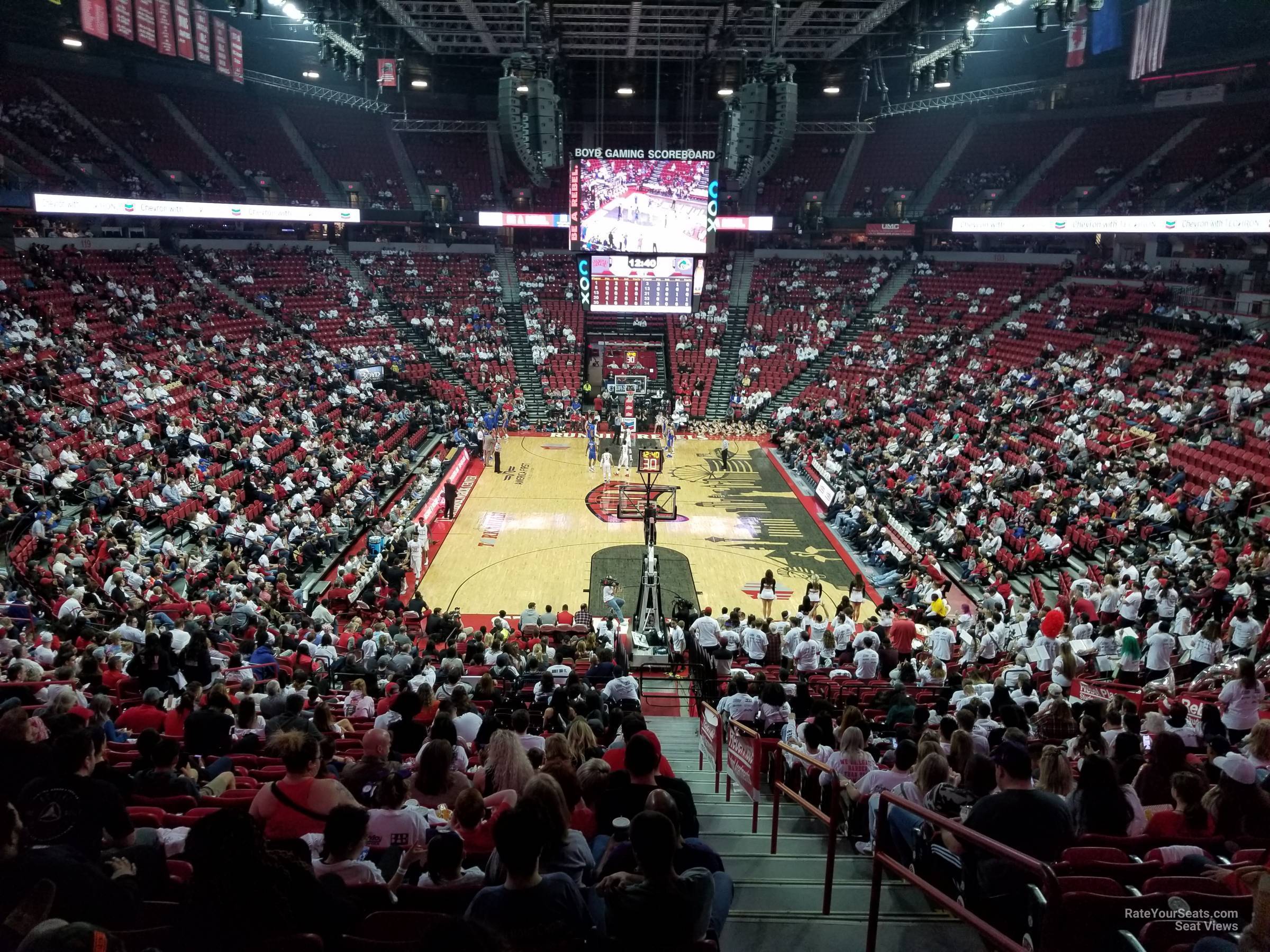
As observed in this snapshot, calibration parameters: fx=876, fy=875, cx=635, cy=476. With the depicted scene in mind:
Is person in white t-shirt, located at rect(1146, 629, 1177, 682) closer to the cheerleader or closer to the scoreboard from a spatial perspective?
the cheerleader

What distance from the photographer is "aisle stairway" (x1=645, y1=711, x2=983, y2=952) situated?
170 inches

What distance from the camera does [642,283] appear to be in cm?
2958

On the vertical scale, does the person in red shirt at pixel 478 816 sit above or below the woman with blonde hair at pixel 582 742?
above

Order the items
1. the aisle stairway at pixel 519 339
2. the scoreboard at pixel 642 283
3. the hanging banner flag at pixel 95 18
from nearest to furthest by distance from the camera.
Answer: the hanging banner flag at pixel 95 18, the scoreboard at pixel 642 283, the aisle stairway at pixel 519 339

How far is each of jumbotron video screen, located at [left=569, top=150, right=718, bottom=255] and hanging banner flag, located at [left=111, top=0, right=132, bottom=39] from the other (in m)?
12.2

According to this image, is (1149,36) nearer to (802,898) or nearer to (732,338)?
(732,338)

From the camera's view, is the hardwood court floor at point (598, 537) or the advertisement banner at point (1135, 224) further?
the advertisement banner at point (1135, 224)

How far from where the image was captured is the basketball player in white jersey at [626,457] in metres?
27.9

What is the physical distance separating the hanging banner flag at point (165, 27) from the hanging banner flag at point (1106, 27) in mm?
27751

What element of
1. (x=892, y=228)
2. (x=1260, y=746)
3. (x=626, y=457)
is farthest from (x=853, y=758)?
(x=892, y=228)

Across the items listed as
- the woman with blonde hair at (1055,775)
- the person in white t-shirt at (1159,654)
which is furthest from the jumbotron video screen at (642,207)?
the woman with blonde hair at (1055,775)

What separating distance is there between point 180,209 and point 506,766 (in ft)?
106

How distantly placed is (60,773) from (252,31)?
41.9 metres

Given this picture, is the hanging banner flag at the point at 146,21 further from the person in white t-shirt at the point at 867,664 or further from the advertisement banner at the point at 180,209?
the person in white t-shirt at the point at 867,664
